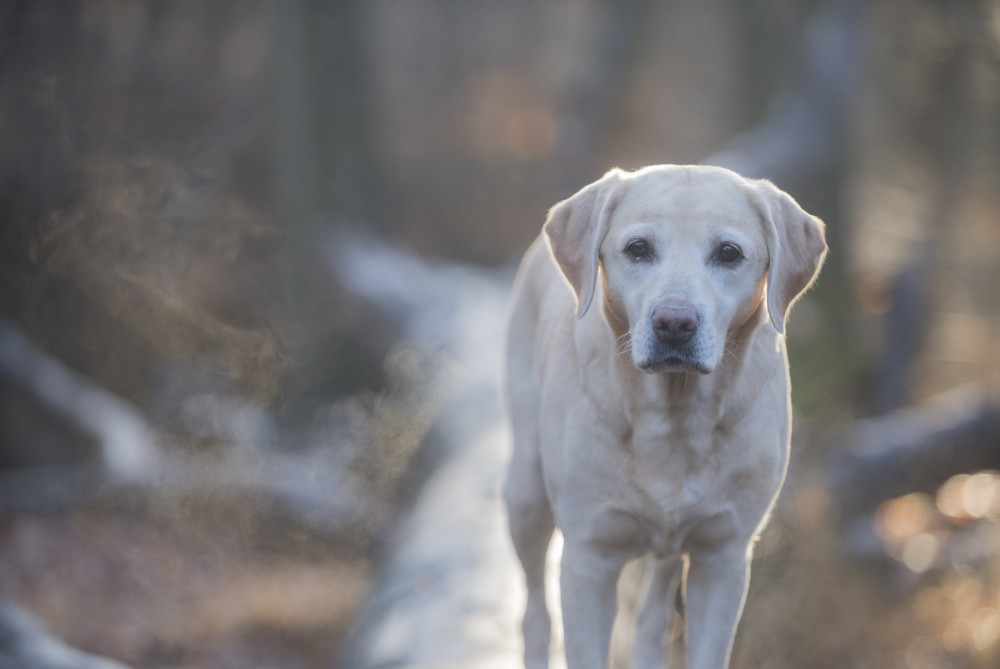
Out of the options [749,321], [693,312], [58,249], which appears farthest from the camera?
[58,249]

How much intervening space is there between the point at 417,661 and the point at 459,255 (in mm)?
9743

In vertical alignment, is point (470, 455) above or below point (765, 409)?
above

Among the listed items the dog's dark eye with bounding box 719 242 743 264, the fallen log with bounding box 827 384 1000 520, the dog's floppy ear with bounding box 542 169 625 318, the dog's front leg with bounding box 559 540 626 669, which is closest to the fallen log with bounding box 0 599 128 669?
the dog's front leg with bounding box 559 540 626 669

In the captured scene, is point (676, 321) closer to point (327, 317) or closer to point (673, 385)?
point (673, 385)

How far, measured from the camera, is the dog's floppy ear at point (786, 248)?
2332 millimetres

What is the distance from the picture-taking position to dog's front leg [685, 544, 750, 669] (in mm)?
2549

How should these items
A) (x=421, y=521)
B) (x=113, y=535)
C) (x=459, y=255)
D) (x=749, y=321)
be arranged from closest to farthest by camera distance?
(x=749, y=321) < (x=421, y=521) < (x=113, y=535) < (x=459, y=255)

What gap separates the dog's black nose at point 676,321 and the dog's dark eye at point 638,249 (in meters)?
0.24

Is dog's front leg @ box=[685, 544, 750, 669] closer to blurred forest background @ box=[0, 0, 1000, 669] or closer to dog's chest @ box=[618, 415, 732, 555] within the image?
dog's chest @ box=[618, 415, 732, 555]

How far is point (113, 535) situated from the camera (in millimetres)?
7188

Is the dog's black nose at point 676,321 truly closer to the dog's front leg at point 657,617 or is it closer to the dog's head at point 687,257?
the dog's head at point 687,257

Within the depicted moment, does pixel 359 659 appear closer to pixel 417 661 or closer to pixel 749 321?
pixel 417 661

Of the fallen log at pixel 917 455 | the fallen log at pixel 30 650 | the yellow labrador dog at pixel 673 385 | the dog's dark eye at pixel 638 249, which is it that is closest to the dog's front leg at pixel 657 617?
the yellow labrador dog at pixel 673 385

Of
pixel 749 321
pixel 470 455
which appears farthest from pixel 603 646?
pixel 470 455
